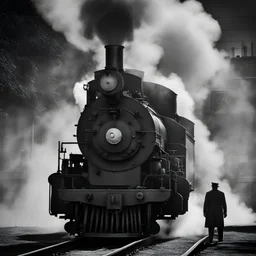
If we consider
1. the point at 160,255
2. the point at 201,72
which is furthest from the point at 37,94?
the point at 160,255

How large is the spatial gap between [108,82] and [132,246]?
10.8 feet

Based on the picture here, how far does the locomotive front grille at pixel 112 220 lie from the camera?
13698 mm

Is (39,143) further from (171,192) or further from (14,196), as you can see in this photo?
(171,192)

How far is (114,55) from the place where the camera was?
14578 mm

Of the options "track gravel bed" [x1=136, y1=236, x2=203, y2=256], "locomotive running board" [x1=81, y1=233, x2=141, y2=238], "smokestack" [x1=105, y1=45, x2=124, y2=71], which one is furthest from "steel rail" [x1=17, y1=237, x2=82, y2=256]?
"smokestack" [x1=105, y1=45, x2=124, y2=71]

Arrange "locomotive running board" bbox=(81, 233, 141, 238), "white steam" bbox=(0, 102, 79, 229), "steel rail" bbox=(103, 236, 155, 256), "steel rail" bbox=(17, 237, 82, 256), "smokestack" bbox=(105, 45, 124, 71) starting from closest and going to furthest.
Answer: "steel rail" bbox=(17, 237, 82, 256) → "steel rail" bbox=(103, 236, 155, 256) → "locomotive running board" bbox=(81, 233, 141, 238) → "smokestack" bbox=(105, 45, 124, 71) → "white steam" bbox=(0, 102, 79, 229)

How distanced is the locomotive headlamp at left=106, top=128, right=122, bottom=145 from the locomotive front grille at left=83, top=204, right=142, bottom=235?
1.30m

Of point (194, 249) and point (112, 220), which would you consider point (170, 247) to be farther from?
point (112, 220)

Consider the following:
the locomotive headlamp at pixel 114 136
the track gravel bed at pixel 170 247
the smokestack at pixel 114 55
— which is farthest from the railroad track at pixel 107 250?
the smokestack at pixel 114 55

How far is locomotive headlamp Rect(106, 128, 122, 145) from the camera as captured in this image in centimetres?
1409

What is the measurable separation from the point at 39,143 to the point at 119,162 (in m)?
19.7

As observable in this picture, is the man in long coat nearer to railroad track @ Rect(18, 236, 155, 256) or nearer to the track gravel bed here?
the track gravel bed

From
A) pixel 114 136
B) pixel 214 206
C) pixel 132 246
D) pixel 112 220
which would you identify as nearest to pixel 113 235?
pixel 112 220

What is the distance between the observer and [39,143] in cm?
3375
